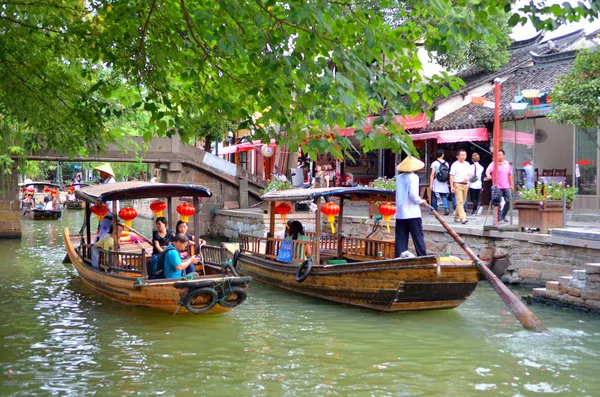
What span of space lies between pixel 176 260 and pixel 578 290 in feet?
17.8

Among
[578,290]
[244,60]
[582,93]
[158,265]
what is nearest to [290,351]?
[158,265]

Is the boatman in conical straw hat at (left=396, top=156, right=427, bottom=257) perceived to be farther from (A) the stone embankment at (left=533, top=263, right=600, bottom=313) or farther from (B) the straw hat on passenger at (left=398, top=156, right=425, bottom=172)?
(A) the stone embankment at (left=533, top=263, right=600, bottom=313)

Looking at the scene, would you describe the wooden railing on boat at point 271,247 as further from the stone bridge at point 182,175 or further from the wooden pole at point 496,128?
the stone bridge at point 182,175

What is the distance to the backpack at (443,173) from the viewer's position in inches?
582

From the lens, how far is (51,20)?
7113mm

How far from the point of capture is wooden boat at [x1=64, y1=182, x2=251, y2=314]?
346 inches

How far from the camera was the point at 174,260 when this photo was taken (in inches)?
356

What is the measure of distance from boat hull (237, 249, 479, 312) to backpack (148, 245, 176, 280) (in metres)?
2.33

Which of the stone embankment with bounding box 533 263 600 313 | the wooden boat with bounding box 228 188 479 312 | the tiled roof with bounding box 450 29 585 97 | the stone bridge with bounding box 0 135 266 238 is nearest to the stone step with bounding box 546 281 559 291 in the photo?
the stone embankment with bounding box 533 263 600 313

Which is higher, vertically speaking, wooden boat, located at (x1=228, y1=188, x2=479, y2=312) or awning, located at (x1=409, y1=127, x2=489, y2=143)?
awning, located at (x1=409, y1=127, x2=489, y2=143)

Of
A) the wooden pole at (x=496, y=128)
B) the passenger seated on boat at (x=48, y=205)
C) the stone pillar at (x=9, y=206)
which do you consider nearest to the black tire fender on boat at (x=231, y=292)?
the wooden pole at (x=496, y=128)

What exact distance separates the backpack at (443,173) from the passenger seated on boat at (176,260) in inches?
285

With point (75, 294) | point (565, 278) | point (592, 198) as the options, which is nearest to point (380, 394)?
point (565, 278)

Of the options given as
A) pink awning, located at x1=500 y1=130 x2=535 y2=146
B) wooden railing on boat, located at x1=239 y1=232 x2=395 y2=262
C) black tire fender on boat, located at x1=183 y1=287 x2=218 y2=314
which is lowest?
black tire fender on boat, located at x1=183 y1=287 x2=218 y2=314
